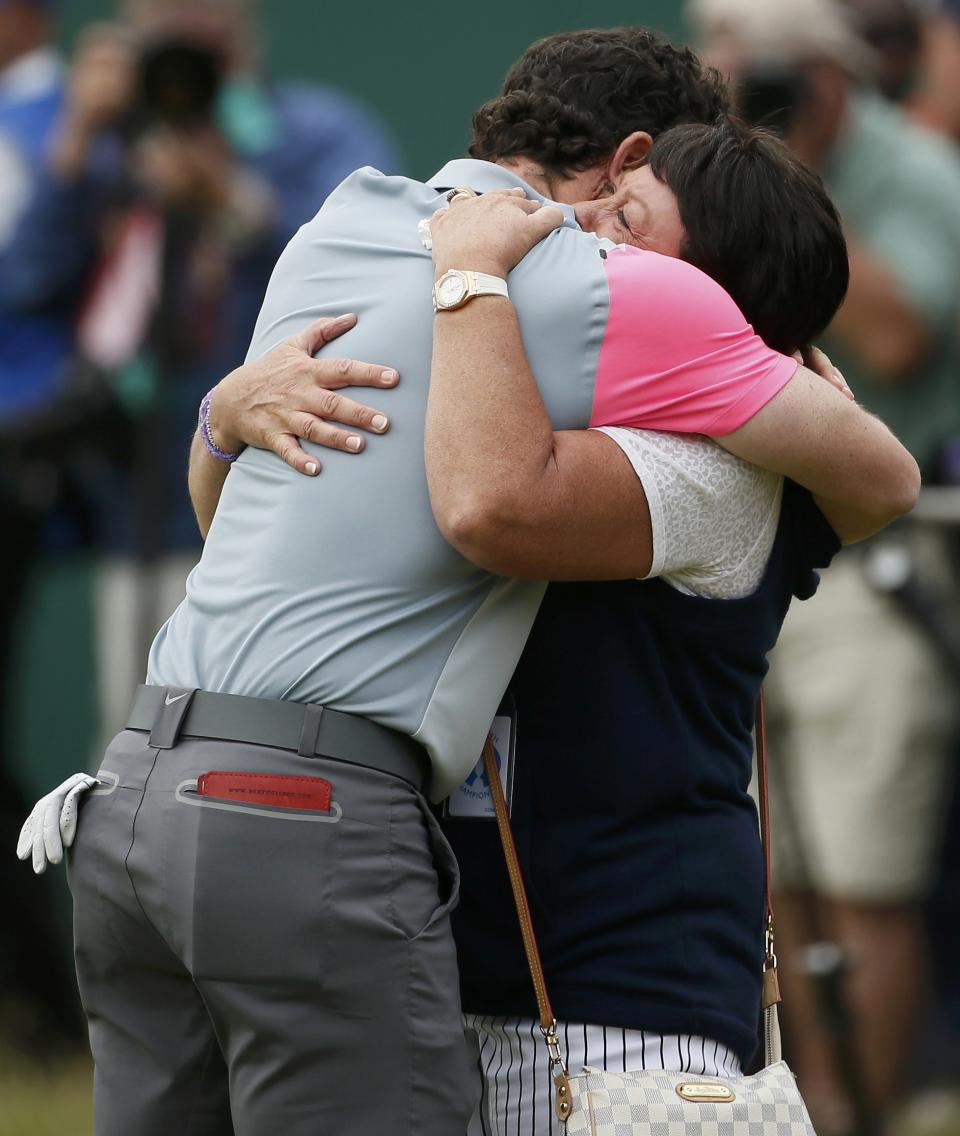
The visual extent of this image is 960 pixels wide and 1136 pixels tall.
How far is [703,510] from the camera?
189cm

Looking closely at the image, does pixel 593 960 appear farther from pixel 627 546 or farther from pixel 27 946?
pixel 27 946

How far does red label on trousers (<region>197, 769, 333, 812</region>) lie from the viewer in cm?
178

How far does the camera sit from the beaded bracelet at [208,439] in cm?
211

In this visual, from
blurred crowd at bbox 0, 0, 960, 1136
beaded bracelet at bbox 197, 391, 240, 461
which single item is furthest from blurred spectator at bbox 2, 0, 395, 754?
beaded bracelet at bbox 197, 391, 240, 461

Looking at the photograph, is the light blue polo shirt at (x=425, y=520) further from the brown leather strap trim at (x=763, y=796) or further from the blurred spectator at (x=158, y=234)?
the blurred spectator at (x=158, y=234)

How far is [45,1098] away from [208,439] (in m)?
3.01

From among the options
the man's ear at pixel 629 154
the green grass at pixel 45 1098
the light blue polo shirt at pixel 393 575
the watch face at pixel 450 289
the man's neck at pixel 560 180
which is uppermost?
the man's ear at pixel 629 154

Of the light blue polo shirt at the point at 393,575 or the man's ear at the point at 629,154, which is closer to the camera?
the light blue polo shirt at the point at 393,575

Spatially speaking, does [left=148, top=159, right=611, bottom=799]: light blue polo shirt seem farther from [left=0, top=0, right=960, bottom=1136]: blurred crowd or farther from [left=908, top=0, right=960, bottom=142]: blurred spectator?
[left=908, top=0, right=960, bottom=142]: blurred spectator

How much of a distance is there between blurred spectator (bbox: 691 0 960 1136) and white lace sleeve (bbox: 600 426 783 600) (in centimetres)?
237

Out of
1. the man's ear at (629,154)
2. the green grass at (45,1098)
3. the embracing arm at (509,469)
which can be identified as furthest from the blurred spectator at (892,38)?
the green grass at (45,1098)

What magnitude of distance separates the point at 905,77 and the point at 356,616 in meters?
3.34

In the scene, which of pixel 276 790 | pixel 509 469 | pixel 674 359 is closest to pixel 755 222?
pixel 674 359

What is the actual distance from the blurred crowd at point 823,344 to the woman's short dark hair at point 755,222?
220 cm
